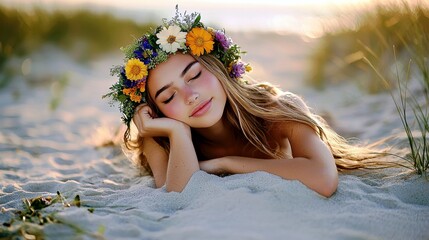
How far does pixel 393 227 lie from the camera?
107 inches

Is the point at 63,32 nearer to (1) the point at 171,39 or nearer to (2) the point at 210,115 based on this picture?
(1) the point at 171,39

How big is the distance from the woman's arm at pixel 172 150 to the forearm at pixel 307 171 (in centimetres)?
37

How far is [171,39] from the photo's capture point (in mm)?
3631

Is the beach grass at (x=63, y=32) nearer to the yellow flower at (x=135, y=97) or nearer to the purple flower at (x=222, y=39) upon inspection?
the yellow flower at (x=135, y=97)

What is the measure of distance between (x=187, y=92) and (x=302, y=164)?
82 cm

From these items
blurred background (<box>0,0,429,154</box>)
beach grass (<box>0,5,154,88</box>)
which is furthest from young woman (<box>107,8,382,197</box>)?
beach grass (<box>0,5,154,88</box>)

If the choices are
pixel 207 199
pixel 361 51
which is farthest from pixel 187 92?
pixel 361 51

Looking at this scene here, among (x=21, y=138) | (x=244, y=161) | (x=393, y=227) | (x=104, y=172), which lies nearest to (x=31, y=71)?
(x=21, y=138)

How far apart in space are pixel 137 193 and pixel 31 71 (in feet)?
22.8

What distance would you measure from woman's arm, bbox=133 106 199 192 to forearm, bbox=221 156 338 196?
1.22 ft

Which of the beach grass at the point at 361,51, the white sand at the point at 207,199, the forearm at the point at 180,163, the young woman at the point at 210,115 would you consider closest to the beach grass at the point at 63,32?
the beach grass at the point at 361,51

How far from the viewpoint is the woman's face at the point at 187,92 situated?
3396 millimetres

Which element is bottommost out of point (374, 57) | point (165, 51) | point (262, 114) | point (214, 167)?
point (214, 167)

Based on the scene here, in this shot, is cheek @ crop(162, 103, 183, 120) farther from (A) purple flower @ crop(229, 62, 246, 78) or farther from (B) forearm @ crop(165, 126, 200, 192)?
(A) purple flower @ crop(229, 62, 246, 78)
